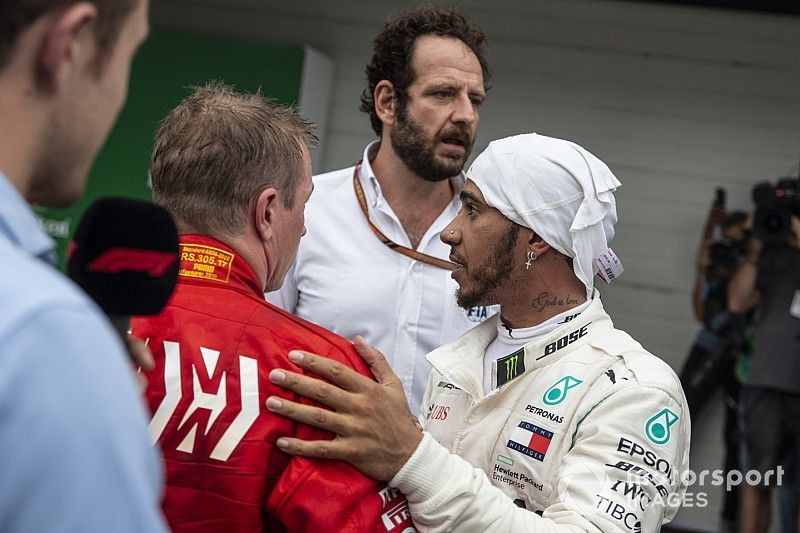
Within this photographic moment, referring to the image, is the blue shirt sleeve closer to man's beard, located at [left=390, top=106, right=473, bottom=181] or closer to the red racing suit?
the red racing suit

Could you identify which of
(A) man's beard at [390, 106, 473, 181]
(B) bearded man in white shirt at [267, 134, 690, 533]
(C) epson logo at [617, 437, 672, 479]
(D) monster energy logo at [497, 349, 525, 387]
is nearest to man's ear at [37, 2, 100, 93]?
(B) bearded man in white shirt at [267, 134, 690, 533]

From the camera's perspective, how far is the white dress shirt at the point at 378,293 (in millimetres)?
3082

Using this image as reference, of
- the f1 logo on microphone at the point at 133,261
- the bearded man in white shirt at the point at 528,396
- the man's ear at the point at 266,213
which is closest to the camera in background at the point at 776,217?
the bearded man in white shirt at the point at 528,396

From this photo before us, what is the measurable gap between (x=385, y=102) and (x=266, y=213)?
1.88 m

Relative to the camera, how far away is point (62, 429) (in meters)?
0.68

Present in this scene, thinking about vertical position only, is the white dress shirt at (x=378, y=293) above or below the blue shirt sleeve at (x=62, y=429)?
below

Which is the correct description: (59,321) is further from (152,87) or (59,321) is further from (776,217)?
(152,87)

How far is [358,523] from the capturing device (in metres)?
1.56

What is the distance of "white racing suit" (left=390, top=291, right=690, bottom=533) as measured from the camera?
1771 millimetres

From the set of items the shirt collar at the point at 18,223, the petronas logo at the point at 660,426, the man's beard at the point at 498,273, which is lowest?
the petronas logo at the point at 660,426

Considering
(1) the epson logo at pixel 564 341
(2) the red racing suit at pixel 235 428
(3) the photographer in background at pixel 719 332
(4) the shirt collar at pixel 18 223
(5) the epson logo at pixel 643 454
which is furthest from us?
(3) the photographer in background at pixel 719 332

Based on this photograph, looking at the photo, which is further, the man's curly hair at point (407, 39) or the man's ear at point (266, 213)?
the man's curly hair at point (407, 39)

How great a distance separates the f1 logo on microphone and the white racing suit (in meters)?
0.77

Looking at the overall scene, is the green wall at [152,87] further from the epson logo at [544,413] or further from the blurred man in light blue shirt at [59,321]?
the blurred man in light blue shirt at [59,321]
